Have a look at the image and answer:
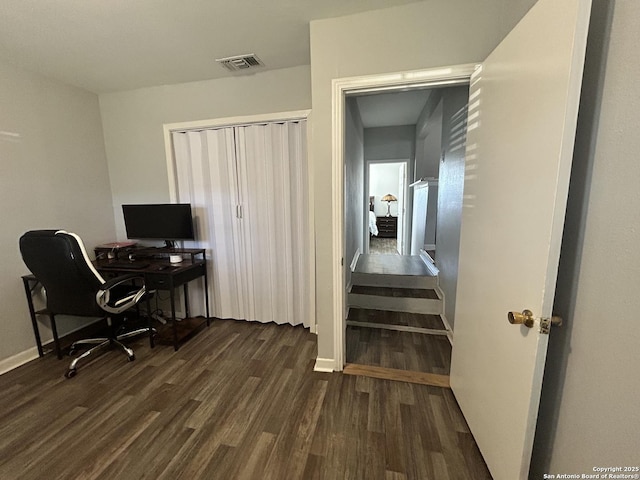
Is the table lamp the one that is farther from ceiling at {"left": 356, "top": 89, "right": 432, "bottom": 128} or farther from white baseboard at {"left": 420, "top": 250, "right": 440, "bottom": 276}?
white baseboard at {"left": 420, "top": 250, "right": 440, "bottom": 276}

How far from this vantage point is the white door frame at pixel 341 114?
159 centimetres

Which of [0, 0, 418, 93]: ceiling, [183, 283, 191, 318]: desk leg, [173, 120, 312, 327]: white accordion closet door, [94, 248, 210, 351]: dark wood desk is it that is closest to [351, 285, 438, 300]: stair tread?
[173, 120, 312, 327]: white accordion closet door

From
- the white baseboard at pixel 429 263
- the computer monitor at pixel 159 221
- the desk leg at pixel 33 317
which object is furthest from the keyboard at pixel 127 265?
the white baseboard at pixel 429 263

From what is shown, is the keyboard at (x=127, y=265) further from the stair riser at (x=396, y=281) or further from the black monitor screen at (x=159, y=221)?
the stair riser at (x=396, y=281)

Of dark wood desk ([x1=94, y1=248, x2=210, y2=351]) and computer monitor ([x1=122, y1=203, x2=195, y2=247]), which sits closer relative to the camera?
dark wood desk ([x1=94, y1=248, x2=210, y2=351])

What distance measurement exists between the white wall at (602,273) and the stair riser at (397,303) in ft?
6.03

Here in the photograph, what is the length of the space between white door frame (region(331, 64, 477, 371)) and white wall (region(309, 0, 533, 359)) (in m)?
0.04

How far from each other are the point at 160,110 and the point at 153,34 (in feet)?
3.34

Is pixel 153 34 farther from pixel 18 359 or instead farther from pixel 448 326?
pixel 448 326

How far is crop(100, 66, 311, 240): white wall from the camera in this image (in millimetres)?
2406

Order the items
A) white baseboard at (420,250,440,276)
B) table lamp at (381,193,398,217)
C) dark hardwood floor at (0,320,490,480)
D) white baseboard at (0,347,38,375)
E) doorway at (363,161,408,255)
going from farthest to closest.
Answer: table lamp at (381,193,398,217), doorway at (363,161,408,255), white baseboard at (420,250,440,276), white baseboard at (0,347,38,375), dark hardwood floor at (0,320,490,480)

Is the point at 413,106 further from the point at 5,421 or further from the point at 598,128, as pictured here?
the point at 5,421

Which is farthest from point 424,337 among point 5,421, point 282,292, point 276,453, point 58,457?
point 5,421

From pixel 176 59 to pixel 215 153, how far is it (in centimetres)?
81
